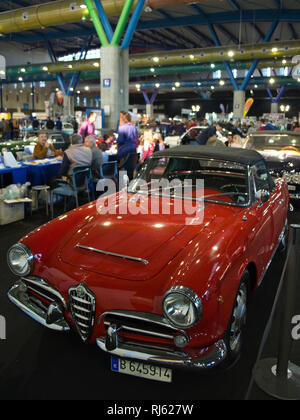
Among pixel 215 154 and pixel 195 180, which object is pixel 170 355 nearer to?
pixel 195 180

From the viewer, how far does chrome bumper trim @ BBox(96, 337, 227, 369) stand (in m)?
2.19

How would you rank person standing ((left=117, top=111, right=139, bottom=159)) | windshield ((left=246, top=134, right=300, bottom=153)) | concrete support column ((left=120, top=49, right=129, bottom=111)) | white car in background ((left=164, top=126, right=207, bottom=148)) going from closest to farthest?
windshield ((left=246, top=134, right=300, bottom=153)) < person standing ((left=117, top=111, right=139, bottom=159)) < concrete support column ((left=120, top=49, right=129, bottom=111)) < white car in background ((left=164, top=126, right=207, bottom=148))

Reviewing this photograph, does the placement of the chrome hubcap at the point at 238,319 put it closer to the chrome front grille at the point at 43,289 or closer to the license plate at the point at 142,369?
the license plate at the point at 142,369

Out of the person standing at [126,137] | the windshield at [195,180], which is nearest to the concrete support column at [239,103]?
the person standing at [126,137]

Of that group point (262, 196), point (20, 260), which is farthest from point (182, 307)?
point (262, 196)

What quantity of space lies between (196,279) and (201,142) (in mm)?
6630

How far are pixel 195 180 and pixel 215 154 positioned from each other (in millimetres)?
341

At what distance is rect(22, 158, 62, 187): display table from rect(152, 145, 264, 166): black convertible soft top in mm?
3781

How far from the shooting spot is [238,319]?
8.73 ft

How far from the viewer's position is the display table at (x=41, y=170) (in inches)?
277

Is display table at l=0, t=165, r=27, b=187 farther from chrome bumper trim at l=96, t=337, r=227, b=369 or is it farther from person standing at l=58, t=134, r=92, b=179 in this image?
chrome bumper trim at l=96, t=337, r=227, b=369

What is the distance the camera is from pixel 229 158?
3721 mm

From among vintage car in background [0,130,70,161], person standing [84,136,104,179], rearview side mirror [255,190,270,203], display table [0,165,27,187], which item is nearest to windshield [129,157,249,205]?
rearview side mirror [255,190,270,203]

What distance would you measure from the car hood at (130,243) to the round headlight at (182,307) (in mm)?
254
